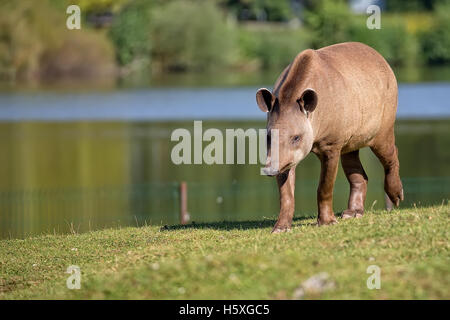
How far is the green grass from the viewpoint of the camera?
33.2 ft

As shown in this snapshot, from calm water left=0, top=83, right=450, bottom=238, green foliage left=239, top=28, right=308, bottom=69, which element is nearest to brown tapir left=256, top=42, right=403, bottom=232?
calm water left=0, top=83, right=450, bottom=238

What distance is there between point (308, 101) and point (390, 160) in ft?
11.3

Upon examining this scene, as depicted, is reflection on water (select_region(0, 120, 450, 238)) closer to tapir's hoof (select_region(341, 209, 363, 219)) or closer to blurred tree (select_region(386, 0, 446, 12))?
tapir's hoof (select_region(341, 209, 363, 219))

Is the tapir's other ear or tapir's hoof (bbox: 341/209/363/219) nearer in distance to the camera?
the tapir's other ear

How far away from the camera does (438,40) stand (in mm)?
102750

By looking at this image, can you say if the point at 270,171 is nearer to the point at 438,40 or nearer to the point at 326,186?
the point at 326,186

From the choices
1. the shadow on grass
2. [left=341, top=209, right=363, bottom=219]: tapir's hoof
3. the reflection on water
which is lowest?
the reflection on water

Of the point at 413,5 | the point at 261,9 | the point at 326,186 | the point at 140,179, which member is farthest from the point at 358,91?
the point at 261,9

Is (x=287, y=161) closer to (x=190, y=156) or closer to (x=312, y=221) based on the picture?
(x=312, y=221)

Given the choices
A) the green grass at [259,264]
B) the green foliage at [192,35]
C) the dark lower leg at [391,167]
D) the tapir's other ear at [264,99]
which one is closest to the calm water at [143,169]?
the dark lower leg at [391,167]

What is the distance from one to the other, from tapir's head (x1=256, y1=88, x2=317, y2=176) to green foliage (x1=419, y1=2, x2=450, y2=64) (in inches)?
3582

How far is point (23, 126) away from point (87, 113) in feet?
24.8

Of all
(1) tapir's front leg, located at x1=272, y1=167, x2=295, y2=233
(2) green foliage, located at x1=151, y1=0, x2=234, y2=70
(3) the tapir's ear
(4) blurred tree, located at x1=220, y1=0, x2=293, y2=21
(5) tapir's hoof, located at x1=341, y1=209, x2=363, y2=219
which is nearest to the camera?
(3) the tapir's ear
